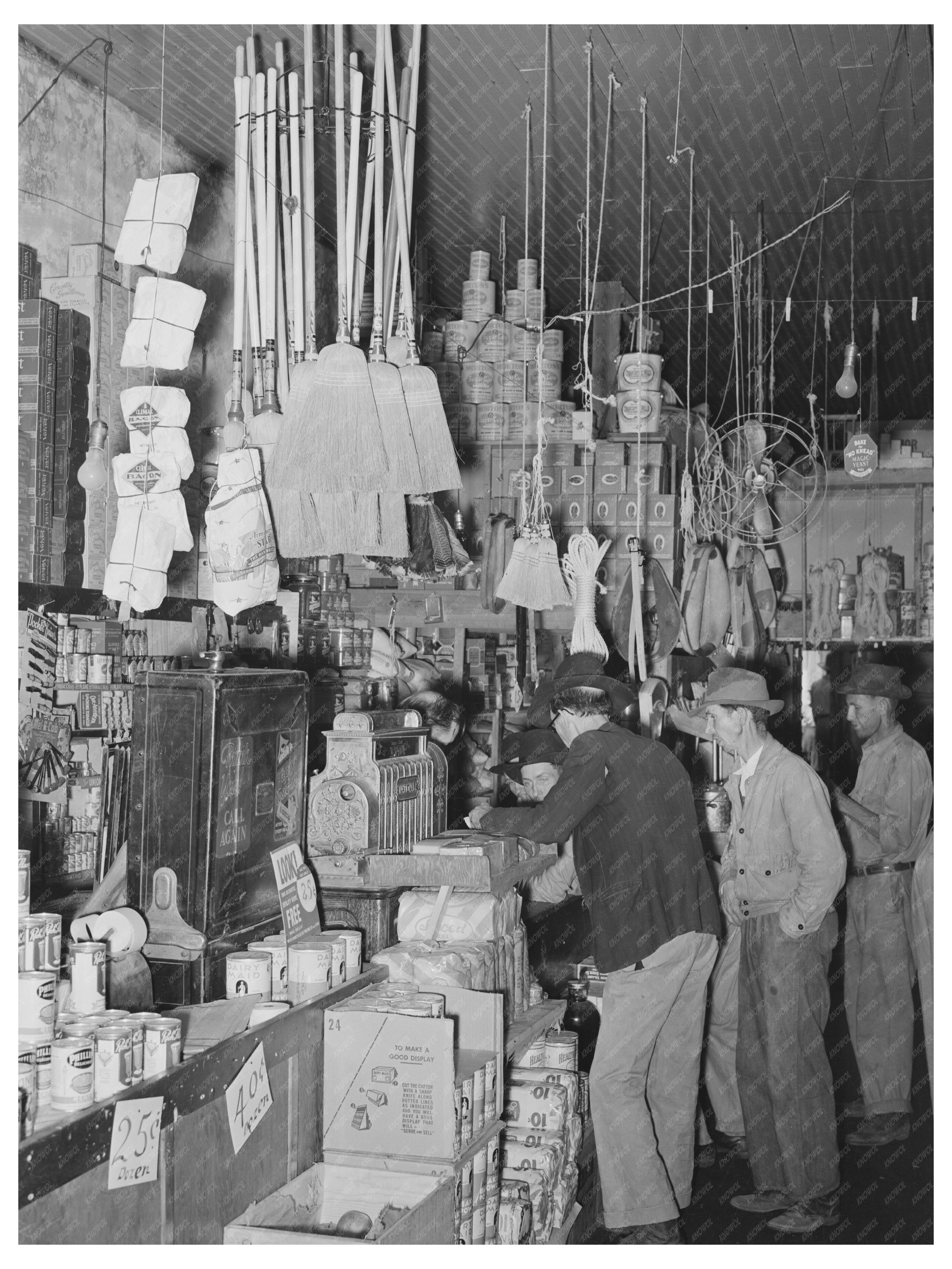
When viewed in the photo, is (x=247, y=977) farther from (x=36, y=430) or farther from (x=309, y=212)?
(x=309, y=212)

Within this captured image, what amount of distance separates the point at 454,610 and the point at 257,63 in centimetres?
277

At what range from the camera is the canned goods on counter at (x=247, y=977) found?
10.6 ft

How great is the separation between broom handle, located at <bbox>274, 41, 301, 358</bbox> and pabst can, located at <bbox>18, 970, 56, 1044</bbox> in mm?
2222

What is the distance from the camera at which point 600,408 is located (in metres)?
6.37

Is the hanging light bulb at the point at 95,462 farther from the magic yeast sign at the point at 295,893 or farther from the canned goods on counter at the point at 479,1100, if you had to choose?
the canned goods on counter at the point at 479,1100

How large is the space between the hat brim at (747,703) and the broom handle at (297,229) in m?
2.02

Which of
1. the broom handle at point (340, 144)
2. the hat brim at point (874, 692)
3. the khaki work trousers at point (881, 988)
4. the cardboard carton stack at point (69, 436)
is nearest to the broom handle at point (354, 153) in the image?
the broom handle at point (340, 144)

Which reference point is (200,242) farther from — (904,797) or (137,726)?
(904,797)

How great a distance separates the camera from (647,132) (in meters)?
5.29

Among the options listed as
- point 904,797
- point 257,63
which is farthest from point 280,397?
point 904,797

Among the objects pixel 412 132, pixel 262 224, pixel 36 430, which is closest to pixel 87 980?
pixel 36 430

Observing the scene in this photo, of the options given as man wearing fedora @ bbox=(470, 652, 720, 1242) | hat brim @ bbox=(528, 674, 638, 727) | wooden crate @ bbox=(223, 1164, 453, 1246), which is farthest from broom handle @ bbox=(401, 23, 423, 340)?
wooden crate @ bbox=(223, 1164, 453, 1246)

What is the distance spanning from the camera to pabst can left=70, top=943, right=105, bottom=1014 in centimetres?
272

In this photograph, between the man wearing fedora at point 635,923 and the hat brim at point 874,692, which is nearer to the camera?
the man wearing fedora at point 635,923
